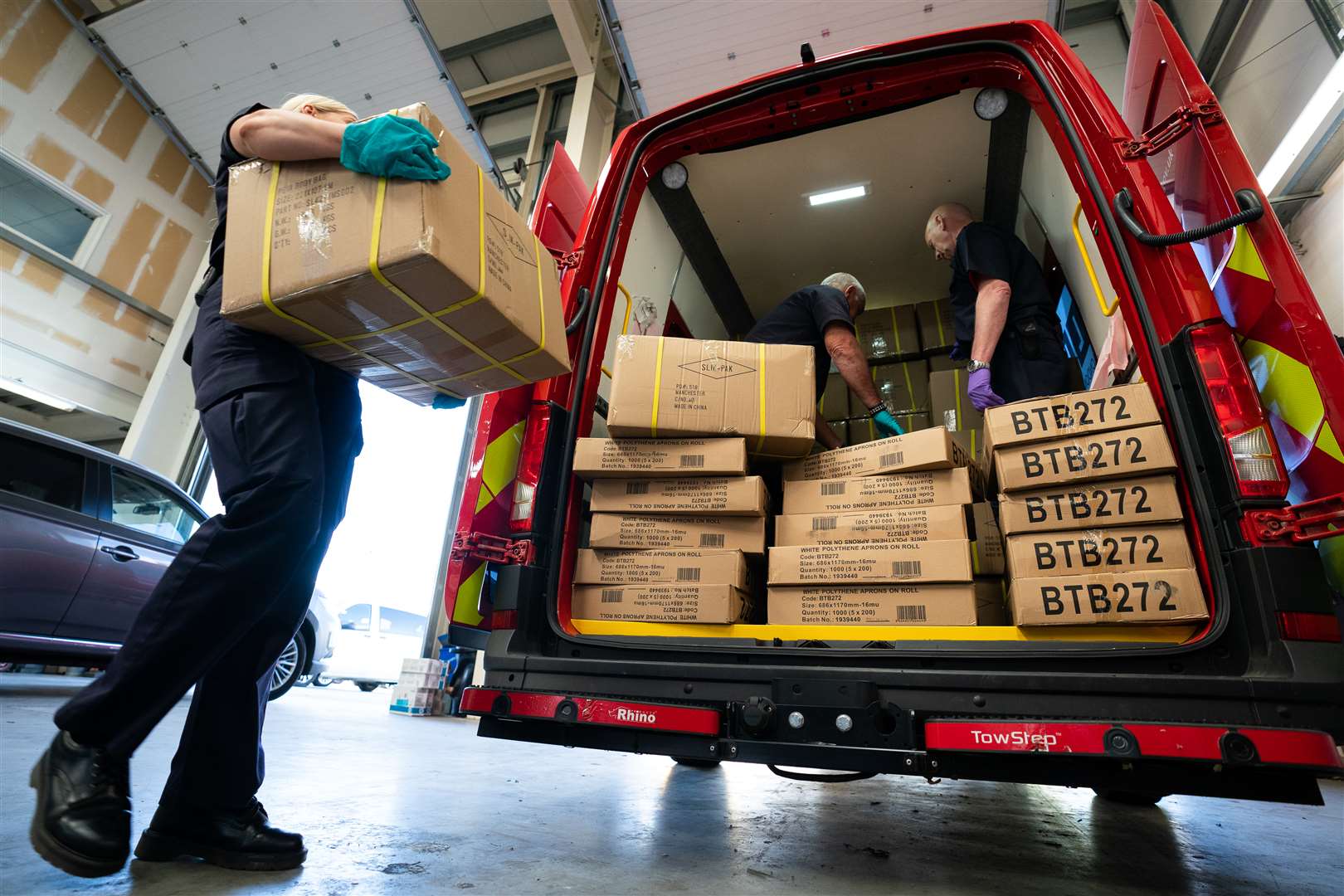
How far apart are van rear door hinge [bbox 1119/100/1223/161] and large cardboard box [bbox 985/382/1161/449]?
0.56m

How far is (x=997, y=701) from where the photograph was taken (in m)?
1.19

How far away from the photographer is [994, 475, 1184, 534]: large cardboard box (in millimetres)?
1305

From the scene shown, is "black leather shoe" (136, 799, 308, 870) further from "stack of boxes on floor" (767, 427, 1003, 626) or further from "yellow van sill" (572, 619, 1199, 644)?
"stack of boxes on floor" (767, 427, 1003, 626)

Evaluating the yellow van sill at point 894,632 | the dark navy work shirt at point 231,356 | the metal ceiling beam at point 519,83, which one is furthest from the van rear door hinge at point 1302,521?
the metal ceiling beam at point 519,83

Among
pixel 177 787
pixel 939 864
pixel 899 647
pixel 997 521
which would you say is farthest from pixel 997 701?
pixel 177 787

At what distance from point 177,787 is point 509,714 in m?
0.60

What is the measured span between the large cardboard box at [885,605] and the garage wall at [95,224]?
25.5 ft

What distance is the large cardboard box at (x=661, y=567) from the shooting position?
65.3 inches

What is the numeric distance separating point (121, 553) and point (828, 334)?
3.59m

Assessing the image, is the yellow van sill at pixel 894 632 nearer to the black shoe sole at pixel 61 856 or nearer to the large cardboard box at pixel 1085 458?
the large cardboard box at pixel 1085 458

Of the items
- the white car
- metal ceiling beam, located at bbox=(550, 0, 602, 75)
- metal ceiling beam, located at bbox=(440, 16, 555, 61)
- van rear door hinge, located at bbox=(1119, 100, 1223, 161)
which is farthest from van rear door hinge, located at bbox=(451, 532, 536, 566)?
metal ceiling beam, located at bbox=(440, 16, 555, 61)

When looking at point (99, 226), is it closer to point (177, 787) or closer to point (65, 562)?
point (65, 562)

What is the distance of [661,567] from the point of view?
1691mm

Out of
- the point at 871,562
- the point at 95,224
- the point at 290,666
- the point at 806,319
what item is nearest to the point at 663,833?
the point at 871,562
